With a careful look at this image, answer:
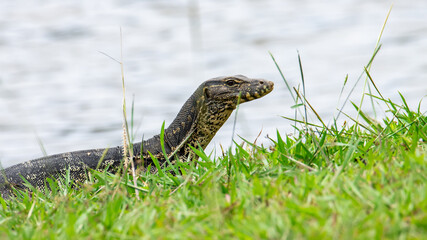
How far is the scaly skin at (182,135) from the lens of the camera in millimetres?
6805

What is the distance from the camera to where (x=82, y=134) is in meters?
11.5

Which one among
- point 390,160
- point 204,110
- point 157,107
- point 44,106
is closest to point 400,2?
point 157,107

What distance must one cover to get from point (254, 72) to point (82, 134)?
392cm

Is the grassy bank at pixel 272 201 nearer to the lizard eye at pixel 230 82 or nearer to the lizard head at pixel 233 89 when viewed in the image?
the lizard head at pixel 233 89

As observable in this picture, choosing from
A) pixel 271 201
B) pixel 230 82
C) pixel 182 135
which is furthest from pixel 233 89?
pixel 271 201

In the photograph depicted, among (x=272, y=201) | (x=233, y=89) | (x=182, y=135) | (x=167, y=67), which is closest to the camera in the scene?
(x=272, y=201)

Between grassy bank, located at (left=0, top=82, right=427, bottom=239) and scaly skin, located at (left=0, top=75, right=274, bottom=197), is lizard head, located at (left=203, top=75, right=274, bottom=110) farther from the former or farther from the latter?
grassy bank, located at (left=0, top=82, right=427, bottom=239)

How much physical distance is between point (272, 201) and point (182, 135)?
3.94 metres

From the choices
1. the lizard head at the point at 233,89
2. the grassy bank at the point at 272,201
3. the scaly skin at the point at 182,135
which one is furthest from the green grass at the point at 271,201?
the scaly skin at the point at 182,135

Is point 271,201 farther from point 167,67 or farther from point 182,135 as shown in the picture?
point 167,67

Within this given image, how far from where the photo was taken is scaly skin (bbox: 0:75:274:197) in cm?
680

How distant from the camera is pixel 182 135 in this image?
720 centimetres

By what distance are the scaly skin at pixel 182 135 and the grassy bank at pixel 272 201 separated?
7.39 feet

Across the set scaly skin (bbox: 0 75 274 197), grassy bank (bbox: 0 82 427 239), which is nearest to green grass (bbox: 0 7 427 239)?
grassy bank (bbox: 0 82 427 239)
